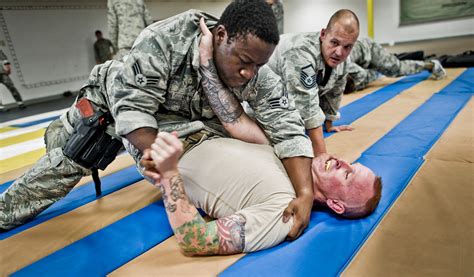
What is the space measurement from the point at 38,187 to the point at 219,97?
0.91 metres

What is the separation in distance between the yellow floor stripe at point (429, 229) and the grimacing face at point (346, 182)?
6.1 inches

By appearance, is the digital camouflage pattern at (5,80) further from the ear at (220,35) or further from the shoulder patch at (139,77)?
the ear at (220,35)

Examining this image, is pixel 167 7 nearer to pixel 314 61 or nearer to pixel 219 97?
pixel 314 61

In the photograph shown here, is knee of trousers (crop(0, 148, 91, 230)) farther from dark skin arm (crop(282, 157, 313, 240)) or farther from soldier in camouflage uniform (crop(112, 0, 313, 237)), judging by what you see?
dark skin arm (crop(282, 157, 313, 240))

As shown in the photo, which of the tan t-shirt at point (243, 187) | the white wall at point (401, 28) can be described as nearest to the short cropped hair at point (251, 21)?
the tan t-shirt at point (243, 187)

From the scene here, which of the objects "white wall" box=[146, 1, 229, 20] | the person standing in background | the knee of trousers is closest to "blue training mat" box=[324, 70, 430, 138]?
the knee of trousers

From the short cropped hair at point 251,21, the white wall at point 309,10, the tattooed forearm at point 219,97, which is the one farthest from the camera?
the white wall at point 309,10

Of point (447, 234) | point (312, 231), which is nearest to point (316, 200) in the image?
point (312, 231)

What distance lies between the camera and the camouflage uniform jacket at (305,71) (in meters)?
2.15

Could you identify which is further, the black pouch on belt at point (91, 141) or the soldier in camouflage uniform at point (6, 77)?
the soldier in camouflage uniform at point (6, 77)

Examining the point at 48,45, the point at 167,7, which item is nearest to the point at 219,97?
the point at 48,45

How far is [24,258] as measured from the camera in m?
1.41

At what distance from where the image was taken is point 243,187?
1446 millimetres

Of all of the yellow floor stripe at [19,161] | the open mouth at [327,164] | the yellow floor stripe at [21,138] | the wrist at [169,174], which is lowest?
the yellow floor stripe at [21,138]
